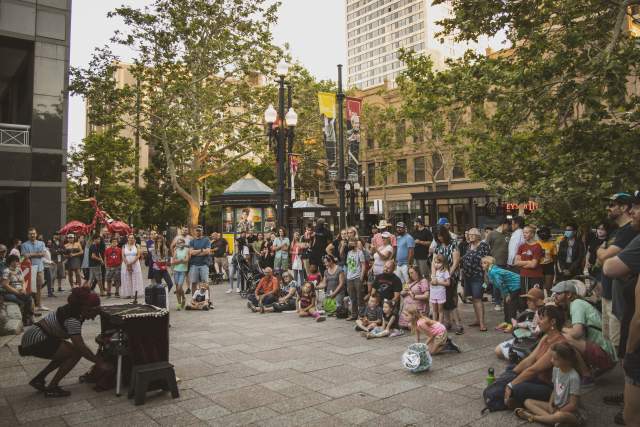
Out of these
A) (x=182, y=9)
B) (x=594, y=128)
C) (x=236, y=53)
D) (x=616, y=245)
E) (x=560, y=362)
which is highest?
(x=182, y=9)

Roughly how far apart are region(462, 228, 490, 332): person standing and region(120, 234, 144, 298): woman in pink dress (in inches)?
326


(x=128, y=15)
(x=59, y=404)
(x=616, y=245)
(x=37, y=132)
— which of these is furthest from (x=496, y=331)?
(x=128, y=15)

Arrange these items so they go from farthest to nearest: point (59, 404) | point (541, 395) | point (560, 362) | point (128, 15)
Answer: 1. point (128, 15)
2. point (59, 404)
3. point (541, 395)
4. point (560, 362)

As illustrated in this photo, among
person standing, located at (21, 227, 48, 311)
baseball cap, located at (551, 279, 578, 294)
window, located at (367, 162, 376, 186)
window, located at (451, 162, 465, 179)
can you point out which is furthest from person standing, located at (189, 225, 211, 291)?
window, located at (367, 162, 376, 186)

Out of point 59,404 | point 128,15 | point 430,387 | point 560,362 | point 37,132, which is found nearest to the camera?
point 560,362

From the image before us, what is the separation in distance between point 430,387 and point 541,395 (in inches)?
52.5

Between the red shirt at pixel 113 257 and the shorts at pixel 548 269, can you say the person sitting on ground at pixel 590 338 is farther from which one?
the red shirt at pixel 113 257

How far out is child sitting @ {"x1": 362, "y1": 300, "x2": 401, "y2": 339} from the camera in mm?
8523

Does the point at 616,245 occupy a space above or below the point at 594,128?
below

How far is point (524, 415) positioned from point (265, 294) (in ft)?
26.0

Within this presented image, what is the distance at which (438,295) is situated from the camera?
872cm

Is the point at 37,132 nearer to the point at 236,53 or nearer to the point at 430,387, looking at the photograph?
the point at 236,53

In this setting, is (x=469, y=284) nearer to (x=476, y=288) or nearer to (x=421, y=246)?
(x=476, y=288)

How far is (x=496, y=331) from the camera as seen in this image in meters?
8.66
